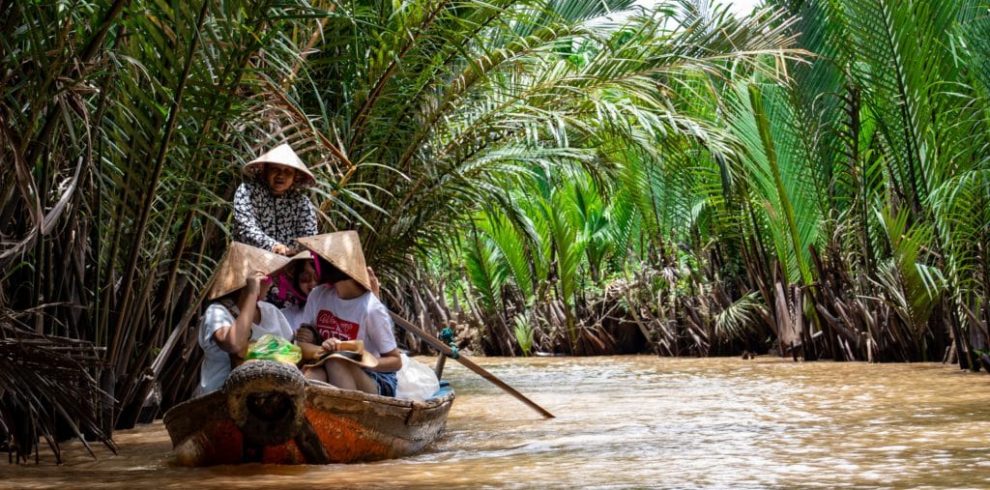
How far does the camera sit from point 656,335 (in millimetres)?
15648

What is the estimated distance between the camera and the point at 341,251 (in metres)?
5.41

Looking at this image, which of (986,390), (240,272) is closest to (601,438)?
(240,272)

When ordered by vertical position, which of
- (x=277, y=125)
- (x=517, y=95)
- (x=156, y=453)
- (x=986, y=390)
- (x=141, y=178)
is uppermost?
(x=517, y=95)

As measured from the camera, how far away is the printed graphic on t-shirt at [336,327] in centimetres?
553

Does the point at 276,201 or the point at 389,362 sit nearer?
the point at 389,362

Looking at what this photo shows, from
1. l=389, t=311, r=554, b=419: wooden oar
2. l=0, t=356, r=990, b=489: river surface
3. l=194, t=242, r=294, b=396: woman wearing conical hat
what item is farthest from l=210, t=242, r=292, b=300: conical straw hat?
l=389, t=311, r=554, b=419: wooden oar

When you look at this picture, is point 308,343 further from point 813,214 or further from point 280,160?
point 813,214

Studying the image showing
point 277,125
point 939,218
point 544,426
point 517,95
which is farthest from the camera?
point 517,95

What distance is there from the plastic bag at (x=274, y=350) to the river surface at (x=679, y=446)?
45 centimetres

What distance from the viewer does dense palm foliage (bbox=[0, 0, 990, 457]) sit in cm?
500

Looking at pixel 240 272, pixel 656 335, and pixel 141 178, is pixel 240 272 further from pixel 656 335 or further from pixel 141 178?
pixel 656 335

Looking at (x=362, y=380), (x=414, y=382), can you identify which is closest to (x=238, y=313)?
(x=362, y=380)

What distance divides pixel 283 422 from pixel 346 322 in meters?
0.76

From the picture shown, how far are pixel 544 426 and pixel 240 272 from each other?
93.4 inches
